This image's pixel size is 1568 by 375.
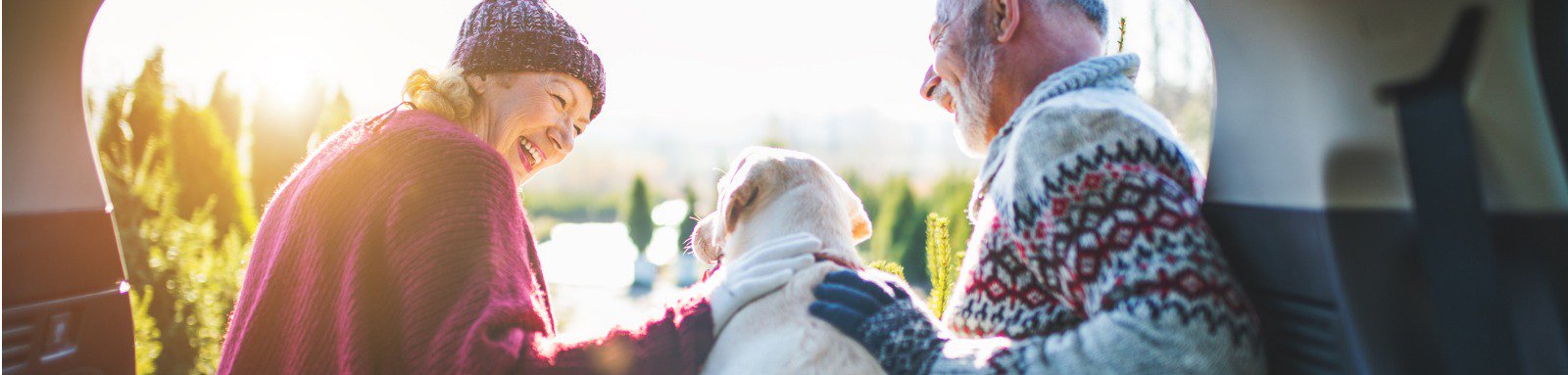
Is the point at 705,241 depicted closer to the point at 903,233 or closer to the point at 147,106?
the point at 147,106

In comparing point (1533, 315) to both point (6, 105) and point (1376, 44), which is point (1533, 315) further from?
point (6, 105)

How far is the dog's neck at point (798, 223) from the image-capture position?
7.67ft

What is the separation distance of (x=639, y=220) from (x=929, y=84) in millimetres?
14124

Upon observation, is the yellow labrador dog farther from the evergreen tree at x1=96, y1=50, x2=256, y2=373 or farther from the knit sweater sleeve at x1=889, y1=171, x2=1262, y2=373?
the evergreen tree at x1=96, y1=50, x2=256, y2=373

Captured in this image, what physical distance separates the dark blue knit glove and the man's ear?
2.33ft

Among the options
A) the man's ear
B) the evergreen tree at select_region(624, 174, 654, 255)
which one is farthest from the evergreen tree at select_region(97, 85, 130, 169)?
the evergreen tree at select_region(624, 174, 654, 255)

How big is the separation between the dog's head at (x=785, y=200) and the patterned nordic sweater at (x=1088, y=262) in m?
0.60

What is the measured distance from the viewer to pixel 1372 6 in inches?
47.6

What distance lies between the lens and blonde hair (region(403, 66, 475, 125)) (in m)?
2.29

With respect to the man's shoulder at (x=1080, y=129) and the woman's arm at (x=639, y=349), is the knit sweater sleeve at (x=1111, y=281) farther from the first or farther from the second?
the woman's arm at (x=639, y=349)

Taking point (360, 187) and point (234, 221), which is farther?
point (234, 221)

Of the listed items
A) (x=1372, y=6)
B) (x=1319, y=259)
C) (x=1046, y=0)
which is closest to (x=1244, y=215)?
(x=1319, y=259)

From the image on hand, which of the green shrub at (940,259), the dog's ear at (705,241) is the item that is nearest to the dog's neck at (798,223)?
the dog's ear at (705,241)

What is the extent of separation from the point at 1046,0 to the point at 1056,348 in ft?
3.19
